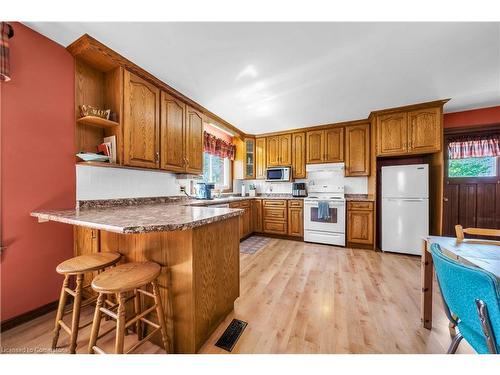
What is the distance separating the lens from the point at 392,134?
3082mm

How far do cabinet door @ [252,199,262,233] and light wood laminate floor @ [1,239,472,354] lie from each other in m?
1.57

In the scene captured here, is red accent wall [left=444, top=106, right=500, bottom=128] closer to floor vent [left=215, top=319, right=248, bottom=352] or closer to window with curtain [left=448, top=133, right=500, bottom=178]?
window with curtain [left=448, top=133, right=500, bottom=178]

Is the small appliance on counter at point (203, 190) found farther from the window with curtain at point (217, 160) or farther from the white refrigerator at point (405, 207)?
the white refrigerator at point (405, 207)

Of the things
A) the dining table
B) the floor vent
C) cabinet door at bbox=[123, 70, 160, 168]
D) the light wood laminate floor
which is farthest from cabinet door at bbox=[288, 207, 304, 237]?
cabinet door at bbox=[123, 70, 160, 168]

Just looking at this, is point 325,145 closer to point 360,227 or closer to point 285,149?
point 285,149

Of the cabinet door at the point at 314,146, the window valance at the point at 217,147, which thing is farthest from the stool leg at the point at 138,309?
the cabinet door at the point at 314,146

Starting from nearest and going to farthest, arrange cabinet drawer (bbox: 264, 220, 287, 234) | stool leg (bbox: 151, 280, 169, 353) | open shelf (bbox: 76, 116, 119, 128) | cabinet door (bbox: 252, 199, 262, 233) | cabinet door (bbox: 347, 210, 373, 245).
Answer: stool leg (bbox: 151, 280, 169, 353)
open shelf (bbox: 76, 116, 119, 128)
cabinet door (bbox: 347, 210, 373, 245)
cabinet drawer (bbox: 264, 220, 287, 234)
cabinet door (bbox: 252, 199, 262, 233)

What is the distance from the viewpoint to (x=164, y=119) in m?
2.33

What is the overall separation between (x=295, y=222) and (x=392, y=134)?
2276 mm

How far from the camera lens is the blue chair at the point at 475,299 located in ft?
2.27

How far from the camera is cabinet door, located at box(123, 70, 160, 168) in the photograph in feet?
6.30

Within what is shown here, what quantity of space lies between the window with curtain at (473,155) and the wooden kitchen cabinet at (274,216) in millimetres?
2996

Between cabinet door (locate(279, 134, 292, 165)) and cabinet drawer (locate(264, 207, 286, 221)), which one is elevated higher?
cabinet door (locate(279, 134, 292, 165))
